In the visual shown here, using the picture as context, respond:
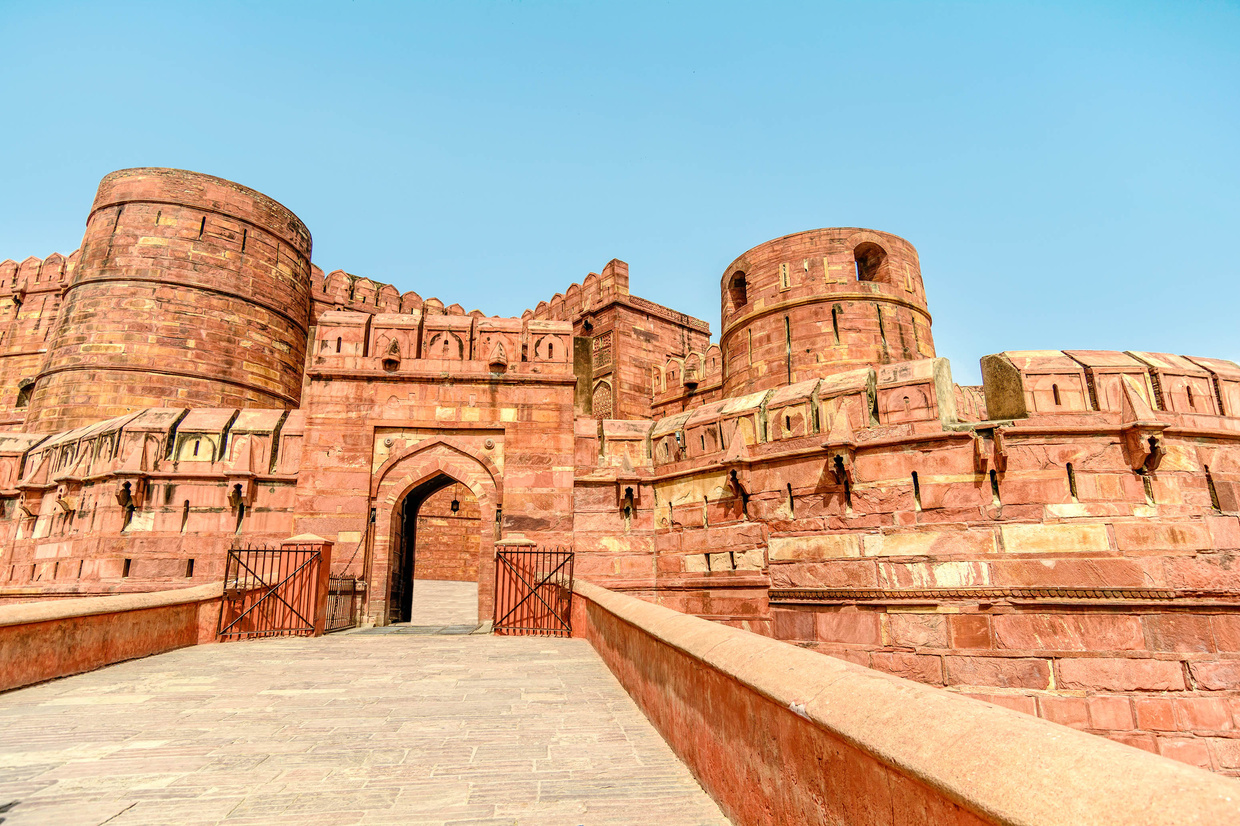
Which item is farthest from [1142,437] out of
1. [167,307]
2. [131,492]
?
[167,307]

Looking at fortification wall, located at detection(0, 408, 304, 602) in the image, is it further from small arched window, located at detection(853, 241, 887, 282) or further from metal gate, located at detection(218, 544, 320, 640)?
small arched window, located at detection(853, 241, 887, 282)

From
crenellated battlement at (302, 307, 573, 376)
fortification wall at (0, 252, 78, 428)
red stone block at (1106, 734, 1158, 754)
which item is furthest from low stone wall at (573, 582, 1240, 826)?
fortification wall at (0, 252, 78, 428)

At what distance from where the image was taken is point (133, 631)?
6840mm

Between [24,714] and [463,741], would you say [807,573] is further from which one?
[24,714]

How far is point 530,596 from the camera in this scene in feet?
33.1

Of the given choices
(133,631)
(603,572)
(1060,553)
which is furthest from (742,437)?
(133,631)

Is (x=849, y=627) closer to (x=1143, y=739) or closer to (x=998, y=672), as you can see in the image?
(x=998, y=672)

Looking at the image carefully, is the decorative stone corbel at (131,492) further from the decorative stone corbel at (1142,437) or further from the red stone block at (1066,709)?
the decorative stone corbel at (1142,437)

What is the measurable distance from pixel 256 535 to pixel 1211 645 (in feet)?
42.7

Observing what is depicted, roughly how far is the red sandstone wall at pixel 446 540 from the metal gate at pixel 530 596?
51.2 feet

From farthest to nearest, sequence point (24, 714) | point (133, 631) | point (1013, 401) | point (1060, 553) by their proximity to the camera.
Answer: point (1013, 401) < point (1060, 553) < point (133, 631) < point (24, 714)

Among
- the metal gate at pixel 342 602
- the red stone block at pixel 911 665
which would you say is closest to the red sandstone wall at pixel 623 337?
the metal gate at pixel 342 602

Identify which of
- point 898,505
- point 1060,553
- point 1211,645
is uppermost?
point 898,505

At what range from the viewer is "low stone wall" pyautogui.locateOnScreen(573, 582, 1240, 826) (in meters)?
1.09
